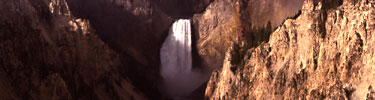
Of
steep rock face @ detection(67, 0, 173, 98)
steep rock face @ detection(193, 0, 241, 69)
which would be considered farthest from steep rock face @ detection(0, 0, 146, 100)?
steep rock face @ detection(193, 0, 241, 69)

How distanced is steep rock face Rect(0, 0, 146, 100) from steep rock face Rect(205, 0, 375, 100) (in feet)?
43.5

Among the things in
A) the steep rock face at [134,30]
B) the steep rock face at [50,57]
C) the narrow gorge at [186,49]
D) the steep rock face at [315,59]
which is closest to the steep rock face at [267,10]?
the narrow gorge at [186,49]

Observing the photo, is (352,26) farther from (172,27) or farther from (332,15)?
(172,27)

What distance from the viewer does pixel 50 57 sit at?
40594 mm

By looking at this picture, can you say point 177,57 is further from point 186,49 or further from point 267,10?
point 267,10

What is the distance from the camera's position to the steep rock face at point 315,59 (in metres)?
32.9

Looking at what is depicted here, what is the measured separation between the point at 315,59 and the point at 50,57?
23154 millimetres

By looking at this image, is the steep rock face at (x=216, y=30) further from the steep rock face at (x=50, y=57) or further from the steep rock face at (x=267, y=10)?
the steep rock face at (x=50, y=57)

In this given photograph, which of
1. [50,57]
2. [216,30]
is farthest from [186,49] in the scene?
[50,57]

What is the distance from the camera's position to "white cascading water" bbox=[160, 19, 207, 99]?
57062mm

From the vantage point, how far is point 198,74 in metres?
56.8

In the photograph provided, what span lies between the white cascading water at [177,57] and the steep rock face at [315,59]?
38.1 feet

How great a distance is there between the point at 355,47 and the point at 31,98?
84.2 feet

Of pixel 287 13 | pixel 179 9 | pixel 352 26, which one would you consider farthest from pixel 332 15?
pixel 179 9
